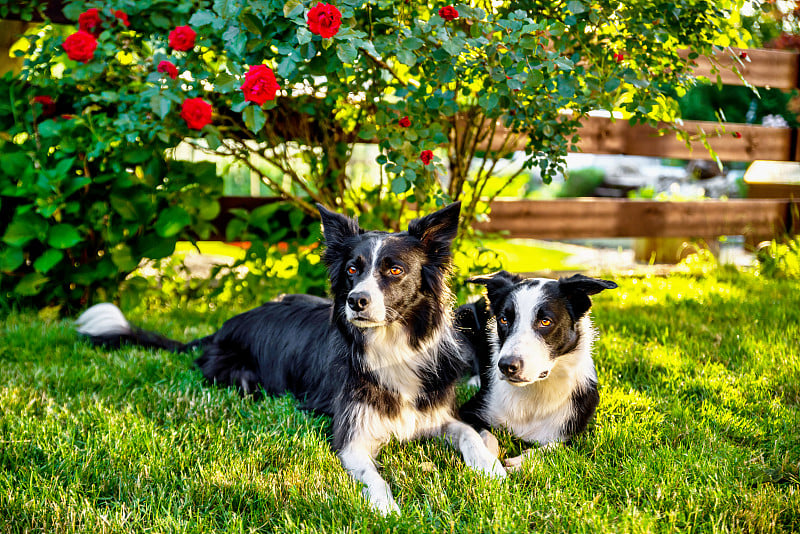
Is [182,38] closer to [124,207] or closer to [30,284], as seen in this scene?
[124,207]

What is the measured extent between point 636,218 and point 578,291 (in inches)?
159

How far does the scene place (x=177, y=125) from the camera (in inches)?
166

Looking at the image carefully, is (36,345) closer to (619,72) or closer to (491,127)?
(491,127)

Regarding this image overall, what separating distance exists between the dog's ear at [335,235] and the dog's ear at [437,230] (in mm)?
279

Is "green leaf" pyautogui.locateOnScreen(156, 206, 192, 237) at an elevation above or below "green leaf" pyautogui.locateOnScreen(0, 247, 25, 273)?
above

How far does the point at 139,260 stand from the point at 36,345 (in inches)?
37.5

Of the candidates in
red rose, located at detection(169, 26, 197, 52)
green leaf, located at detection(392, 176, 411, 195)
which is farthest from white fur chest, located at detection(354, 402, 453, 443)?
red rose, located at detection(169, 26, 197, 52)

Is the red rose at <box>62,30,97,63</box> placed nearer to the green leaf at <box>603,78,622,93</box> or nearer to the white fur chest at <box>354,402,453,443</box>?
the white fur chest at <box>354,402,453,443</box>

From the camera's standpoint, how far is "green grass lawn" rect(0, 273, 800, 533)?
2.09 meters

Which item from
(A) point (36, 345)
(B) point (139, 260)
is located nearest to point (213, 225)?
(B) point (139, 260)

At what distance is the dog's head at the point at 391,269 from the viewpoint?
2568mm

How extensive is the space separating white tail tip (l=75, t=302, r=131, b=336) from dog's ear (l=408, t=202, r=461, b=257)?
233 centimetres

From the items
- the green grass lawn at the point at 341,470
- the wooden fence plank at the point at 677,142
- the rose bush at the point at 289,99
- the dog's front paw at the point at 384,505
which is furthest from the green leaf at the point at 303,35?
the wooden fence plank at the point at 677,142

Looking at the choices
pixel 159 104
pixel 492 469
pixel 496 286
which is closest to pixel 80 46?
pixel 159 104
